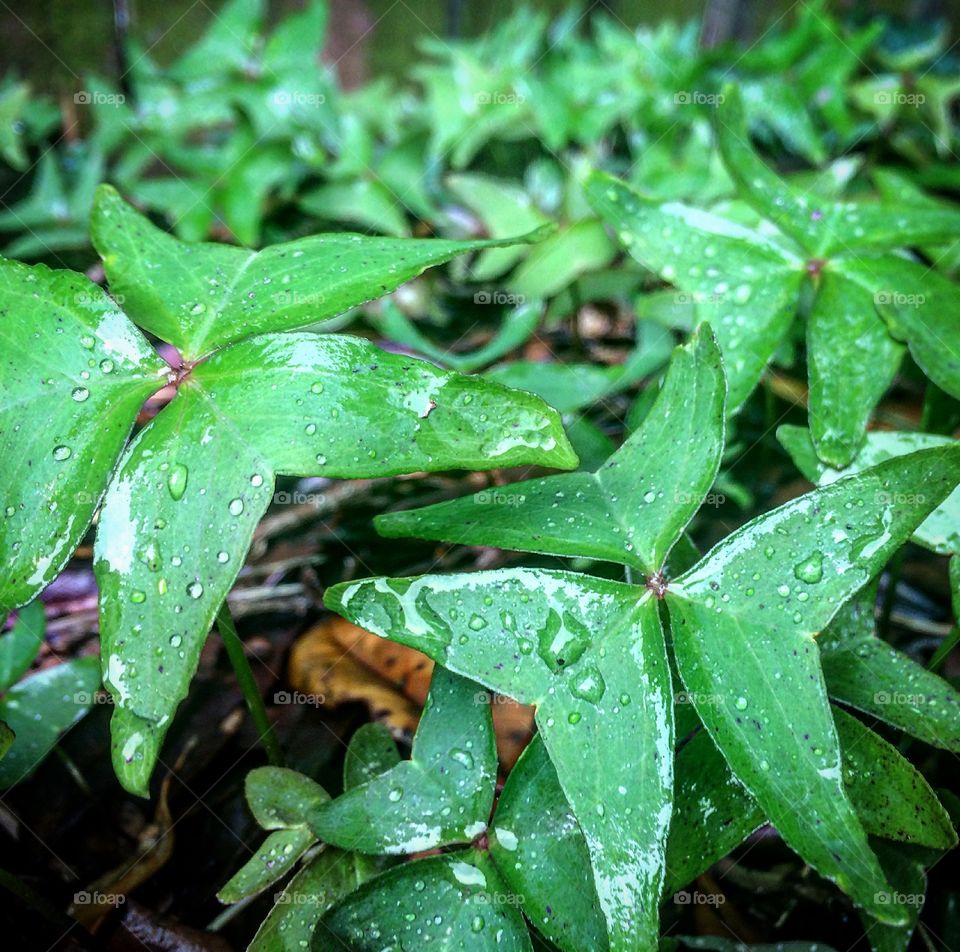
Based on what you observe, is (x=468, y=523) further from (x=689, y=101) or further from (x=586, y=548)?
(x=689, y=101)

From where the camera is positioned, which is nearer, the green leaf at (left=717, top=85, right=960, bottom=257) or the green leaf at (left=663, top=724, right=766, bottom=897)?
the green leaf at (left=663, top=724, right=766, bottom=897)

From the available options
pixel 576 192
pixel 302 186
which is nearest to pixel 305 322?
pixel 576 192

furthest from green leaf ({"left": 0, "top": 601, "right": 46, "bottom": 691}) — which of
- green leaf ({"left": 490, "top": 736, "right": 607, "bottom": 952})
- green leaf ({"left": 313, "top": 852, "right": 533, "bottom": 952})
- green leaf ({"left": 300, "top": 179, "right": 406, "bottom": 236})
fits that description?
green leaf ({"left": 300, "top": 179, "right": 406, "bottom": 236})

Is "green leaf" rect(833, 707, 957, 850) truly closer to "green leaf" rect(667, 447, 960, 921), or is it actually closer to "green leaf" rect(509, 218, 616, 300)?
"green leaf" rect(667, 447, 960, 921)

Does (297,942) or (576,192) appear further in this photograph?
(576,192)

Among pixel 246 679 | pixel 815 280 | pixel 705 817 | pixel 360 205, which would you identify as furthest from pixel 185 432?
pixel 360 205

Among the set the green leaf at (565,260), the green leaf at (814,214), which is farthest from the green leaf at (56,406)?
the green leaf at (565,260)
